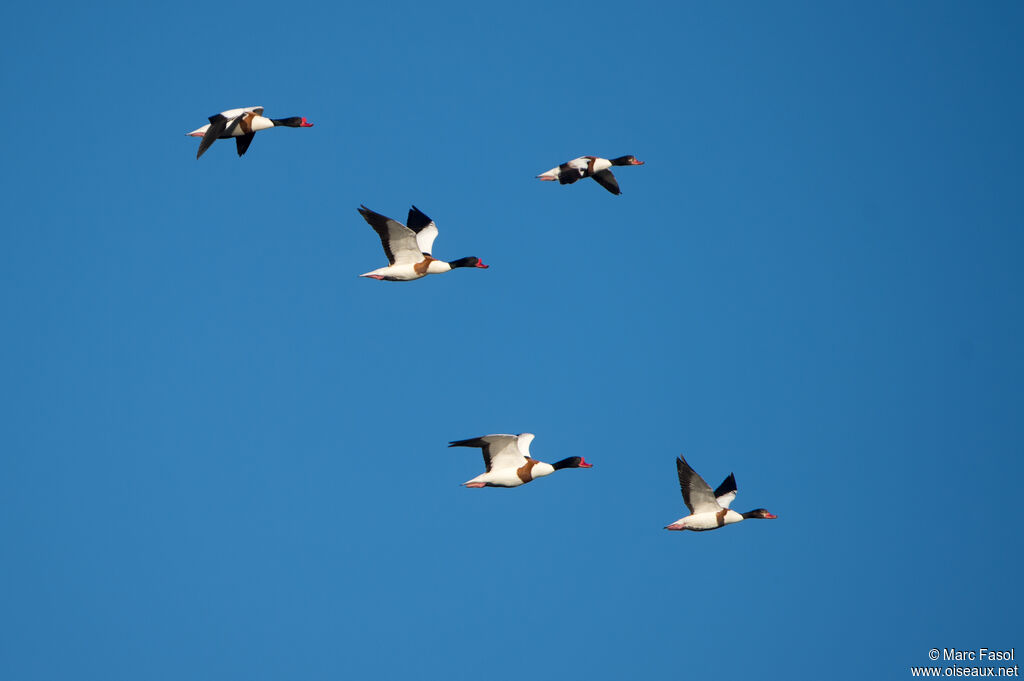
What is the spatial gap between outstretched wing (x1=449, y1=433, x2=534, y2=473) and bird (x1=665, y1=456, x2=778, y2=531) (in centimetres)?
338

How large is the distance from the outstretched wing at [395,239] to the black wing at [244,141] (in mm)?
3308

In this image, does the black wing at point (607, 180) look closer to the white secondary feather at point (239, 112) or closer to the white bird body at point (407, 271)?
the white bird body at point (407, 271)

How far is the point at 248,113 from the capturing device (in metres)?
23.1

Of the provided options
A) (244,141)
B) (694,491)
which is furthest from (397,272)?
(694,491)

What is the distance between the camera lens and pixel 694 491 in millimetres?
22500

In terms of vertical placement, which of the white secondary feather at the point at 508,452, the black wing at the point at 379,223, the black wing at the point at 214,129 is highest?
the black wing at the point at 214,129

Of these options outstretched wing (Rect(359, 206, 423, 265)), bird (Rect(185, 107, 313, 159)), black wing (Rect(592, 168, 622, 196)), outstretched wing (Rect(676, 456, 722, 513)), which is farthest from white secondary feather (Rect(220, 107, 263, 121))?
outstretched wing (Rect(676, 456, 722, 513))

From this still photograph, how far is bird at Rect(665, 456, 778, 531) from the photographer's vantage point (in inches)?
876

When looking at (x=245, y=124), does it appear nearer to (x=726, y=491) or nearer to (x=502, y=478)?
(x=502, y=478)

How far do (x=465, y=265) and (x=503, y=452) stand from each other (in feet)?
15.4

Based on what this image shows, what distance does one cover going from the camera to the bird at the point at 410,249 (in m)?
22.5

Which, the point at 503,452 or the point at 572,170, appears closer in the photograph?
the point at 503,452

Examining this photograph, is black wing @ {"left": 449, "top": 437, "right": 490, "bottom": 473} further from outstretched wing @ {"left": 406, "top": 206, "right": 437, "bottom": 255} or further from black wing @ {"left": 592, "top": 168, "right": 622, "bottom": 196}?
black wing @ {"left": 592, "top": 168, "right": 622, "bottom": 196}

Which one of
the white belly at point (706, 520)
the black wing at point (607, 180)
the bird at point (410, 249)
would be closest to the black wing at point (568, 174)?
the black wing at point (607, 180)
